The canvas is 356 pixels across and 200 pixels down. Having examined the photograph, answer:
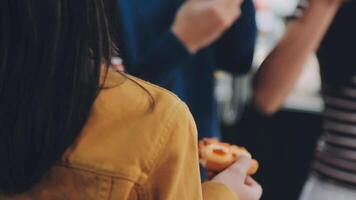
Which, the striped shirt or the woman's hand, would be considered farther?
the striped shirt

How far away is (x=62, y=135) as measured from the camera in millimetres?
716

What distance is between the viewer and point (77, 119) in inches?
28.2

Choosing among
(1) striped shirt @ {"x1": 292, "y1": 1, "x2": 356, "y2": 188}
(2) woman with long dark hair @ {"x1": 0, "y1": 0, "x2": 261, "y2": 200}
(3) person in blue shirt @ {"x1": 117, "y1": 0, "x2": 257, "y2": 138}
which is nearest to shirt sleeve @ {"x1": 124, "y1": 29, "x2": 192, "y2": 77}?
(3) person in blue shirt @ {"x1": 117, "y1": 0, "x2": 257, "y2": 138}

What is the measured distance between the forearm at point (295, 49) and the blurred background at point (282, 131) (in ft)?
3.21

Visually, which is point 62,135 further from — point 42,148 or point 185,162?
point 185,162

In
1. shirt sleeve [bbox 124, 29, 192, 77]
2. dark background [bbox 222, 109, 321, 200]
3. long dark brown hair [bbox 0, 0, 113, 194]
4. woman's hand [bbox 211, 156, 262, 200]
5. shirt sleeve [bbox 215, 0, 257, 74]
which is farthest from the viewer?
dark background [bbox 222, 109, 321, 200]

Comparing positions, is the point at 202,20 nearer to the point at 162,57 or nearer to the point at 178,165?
the point at 162,57

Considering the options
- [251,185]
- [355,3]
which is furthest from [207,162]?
[355,3]

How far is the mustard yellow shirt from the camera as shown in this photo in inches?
28.3

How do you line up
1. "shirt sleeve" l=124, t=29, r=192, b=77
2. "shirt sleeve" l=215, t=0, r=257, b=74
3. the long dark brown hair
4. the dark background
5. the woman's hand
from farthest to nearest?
1. the dark background
2. "shirt sleeve" l=215, t=0, r=257, b=74
3. "shirt sleeve" l=124, t=29, r=192, b=77
4. the woman's hand
5. the long dark brown hair

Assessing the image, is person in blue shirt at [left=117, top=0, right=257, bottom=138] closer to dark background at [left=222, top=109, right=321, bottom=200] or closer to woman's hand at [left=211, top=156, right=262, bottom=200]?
woman's hand at [left=211, top=156, right=262, bottom=200]

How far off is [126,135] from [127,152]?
0.7 inches

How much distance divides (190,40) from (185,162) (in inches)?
20.6

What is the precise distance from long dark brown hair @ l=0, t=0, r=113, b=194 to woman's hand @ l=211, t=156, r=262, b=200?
10.4 inches
